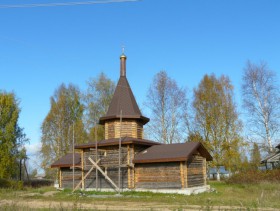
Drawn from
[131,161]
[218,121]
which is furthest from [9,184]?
[218,121]

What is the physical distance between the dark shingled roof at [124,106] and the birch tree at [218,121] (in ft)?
28.0

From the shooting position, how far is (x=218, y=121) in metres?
30.2

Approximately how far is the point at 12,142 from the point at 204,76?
64.3ft

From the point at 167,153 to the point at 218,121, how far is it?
11665 mm

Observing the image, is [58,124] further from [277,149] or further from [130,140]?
[277,149]

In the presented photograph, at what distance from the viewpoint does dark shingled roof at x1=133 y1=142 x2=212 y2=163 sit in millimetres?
19234

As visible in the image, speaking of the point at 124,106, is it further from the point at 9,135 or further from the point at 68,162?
the point at 9,135

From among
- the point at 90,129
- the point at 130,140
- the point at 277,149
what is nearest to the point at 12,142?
the point at 90,129

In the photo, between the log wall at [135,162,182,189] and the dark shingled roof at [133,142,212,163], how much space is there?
1.91ft

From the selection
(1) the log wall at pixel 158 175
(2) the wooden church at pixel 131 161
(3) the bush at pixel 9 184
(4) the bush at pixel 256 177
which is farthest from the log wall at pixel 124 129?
(4) the bush at pixel 256 177

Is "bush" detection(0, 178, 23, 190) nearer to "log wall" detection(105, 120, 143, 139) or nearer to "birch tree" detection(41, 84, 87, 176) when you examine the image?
"birch tree" detection(41, 84, 87, 176)

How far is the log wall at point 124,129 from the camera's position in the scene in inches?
912

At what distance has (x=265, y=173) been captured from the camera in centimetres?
2455

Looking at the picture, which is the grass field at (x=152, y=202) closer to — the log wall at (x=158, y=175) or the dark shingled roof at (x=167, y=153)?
the log wall at (x=158, y=175)
